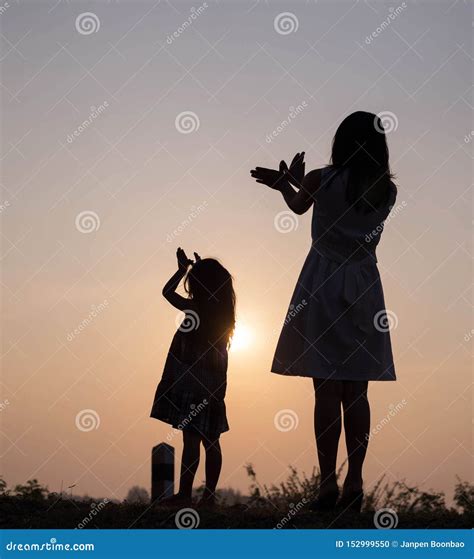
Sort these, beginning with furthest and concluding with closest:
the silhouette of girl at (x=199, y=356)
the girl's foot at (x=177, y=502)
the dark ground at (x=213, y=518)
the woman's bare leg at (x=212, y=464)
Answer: the silhouette of girl at (x=199, y=356)
the woman's bare leg at (x=212, y=464)
the girl's foot at (x=177, y=502)
the dark ground at (x=213, y=518)

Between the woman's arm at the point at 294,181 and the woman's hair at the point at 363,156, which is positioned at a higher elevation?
the woman's hair at the point at 363,156

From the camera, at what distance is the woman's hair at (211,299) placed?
6.56 meters

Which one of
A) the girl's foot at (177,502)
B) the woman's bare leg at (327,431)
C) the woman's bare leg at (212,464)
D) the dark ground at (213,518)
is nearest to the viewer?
the dark ground at (213,518)

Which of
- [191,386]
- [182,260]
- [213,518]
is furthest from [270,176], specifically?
[213,518]

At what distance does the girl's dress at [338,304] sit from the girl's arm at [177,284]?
1260 millimetres

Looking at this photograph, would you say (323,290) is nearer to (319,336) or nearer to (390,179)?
(319,336)

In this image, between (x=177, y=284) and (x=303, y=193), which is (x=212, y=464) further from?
(x=303, y=193)

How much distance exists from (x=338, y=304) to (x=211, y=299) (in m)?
1.42

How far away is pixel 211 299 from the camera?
6.57 metres

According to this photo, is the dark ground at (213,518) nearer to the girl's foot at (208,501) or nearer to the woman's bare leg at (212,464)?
the girl's foot at (208,501)

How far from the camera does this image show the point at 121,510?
563cm

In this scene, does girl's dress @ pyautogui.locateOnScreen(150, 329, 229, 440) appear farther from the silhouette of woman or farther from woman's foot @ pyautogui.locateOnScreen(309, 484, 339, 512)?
woman's foot @ pyautogui.locateOnScreen(309, 484, 339, 512)

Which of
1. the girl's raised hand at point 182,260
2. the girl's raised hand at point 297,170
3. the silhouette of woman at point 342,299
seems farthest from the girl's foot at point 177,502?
the girl's raised hand at point 297,170
